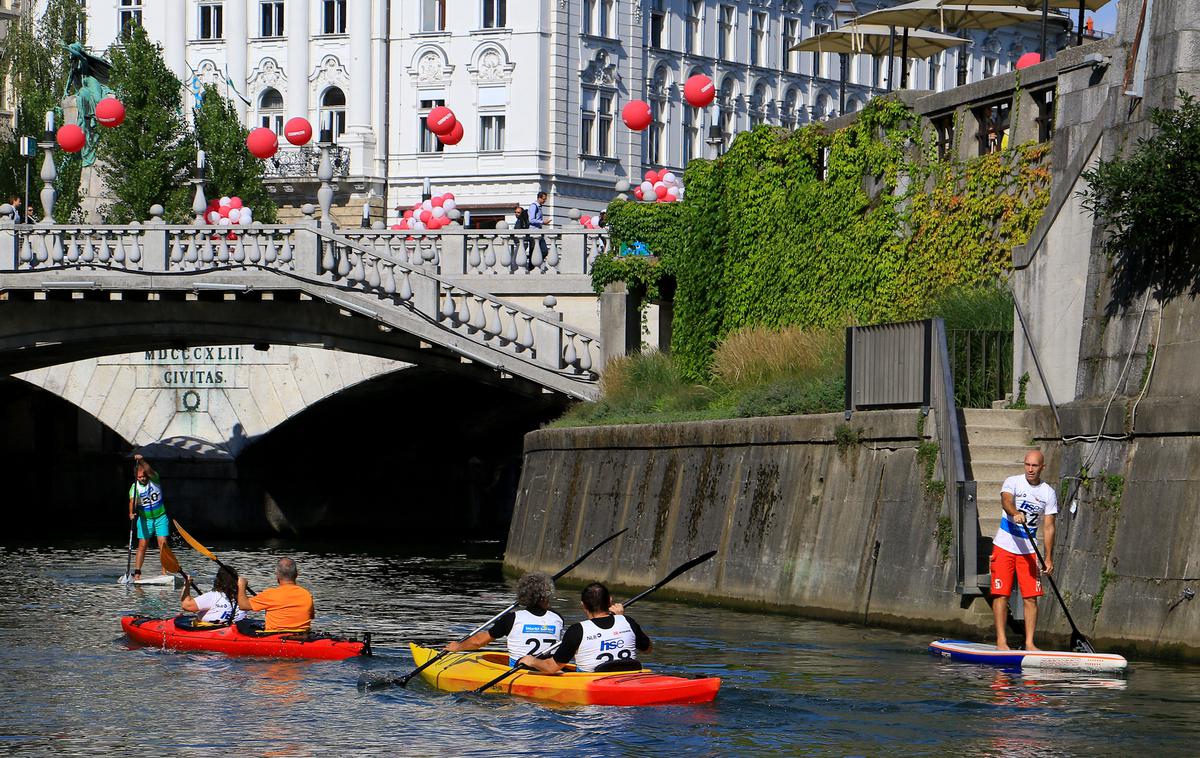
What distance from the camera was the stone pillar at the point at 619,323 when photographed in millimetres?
40000

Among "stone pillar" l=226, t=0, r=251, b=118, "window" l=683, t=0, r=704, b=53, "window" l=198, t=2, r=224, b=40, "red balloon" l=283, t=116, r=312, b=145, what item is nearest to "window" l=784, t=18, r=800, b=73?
"window" l=683, t=0, r=704, b=53

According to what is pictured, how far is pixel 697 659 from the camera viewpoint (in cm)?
2311

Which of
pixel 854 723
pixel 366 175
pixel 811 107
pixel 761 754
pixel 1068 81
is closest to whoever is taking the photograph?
pixel 761 754

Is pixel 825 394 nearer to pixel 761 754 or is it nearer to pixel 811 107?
pixel 761 754

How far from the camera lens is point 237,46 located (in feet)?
281

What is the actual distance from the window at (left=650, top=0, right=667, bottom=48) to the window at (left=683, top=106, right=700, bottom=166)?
277 centimetres

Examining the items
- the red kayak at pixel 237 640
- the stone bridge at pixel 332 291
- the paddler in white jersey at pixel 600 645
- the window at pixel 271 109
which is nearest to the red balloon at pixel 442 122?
the stone bridge at pixel 332 291

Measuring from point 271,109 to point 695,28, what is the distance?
51.8 ft

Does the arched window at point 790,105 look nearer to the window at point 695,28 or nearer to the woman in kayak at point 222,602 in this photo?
the window at point 695,28

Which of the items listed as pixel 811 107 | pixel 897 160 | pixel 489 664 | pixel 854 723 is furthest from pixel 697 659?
pixel 811 107

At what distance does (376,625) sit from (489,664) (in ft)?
24.4

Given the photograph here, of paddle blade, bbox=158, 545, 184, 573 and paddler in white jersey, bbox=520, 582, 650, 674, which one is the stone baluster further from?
paddler in white jersey, bbox=520, 582, 650, 674

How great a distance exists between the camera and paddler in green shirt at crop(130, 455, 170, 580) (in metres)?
34.9

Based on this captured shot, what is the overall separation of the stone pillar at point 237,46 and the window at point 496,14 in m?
9.70
